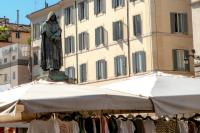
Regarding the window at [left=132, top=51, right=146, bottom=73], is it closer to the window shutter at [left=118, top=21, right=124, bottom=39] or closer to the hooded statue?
the window shutter at [left=118, top=21, right=124, bottom=39]

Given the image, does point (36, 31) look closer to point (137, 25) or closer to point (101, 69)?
point (101, 69)

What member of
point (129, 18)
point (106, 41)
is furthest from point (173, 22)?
point (106, 41)

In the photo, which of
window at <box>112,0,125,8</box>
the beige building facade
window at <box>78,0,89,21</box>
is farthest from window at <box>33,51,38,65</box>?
window at <box>112,0,125,8</box>

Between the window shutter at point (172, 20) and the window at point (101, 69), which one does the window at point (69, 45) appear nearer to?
the window at point (101, 69)

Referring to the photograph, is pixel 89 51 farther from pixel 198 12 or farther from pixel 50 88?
pixel 50 88

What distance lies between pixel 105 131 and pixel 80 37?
34144 mm

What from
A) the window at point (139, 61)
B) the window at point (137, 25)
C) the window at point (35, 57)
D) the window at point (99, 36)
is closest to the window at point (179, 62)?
the window at point (139, 61)

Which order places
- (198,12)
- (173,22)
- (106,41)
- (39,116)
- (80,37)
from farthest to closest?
(80,37) < (106,41) < (173,22) < (198,12) < (39,116)

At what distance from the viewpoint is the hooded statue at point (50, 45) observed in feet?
50.9

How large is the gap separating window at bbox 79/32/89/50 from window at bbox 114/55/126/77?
461cm

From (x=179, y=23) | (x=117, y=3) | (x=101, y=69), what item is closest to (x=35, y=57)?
(x=101, y=69)

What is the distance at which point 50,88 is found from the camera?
331 inches

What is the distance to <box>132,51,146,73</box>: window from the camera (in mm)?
36000

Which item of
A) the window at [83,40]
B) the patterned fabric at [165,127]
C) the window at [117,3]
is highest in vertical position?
the window at [117,3]
